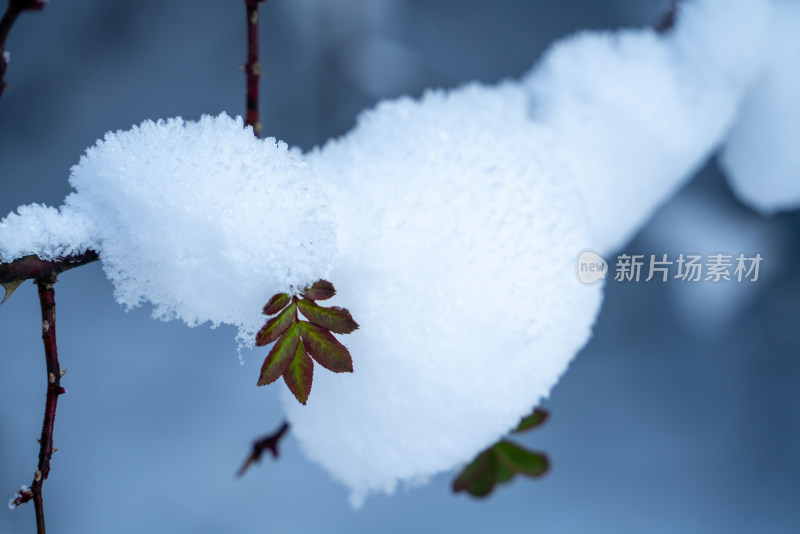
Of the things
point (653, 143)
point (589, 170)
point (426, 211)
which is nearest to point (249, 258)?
point (426, 211)

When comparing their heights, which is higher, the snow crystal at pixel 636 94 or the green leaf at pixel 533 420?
the snow crystal at pixel 636 94

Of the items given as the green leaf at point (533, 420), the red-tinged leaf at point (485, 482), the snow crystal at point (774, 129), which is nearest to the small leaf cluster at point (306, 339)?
the green leaf at point (533, 420)

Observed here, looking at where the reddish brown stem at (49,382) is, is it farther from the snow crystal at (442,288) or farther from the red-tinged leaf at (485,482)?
the red-tinged leaf at (485,482)

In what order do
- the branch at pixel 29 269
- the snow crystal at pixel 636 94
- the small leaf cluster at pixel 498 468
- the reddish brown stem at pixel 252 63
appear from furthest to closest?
1. the small leaf cluster at pixel 498 468
2. the snow crystal at pixel 636 94
3. the reddish brown stem at pixel 252 63
4. the branch at pixel 29 269

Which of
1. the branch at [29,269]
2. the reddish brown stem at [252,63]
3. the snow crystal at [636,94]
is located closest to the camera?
the branch at [29,269]

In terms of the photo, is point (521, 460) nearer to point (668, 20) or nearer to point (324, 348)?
point (324, 348)

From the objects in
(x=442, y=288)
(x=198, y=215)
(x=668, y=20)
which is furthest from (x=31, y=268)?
(x=668, y=20)

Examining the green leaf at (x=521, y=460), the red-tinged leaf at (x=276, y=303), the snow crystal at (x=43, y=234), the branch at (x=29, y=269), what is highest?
the snow crystal at (x=43, y=234)

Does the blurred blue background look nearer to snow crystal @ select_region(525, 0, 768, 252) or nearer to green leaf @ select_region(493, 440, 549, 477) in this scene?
snow crystal @ select_region(525, 0, 768, 252)
